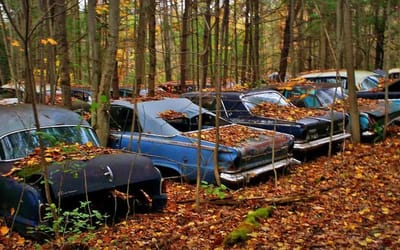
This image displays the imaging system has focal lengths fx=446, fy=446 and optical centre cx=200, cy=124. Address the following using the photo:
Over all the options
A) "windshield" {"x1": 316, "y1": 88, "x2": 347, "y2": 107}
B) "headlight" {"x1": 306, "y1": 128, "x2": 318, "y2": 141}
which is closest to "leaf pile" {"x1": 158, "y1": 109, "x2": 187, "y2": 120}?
"headlight" {"x1": 306, "y1": 128, "x2": 318, "y2": 141}

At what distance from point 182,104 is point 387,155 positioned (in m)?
4.34

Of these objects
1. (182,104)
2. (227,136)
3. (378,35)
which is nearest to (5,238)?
(227,136)

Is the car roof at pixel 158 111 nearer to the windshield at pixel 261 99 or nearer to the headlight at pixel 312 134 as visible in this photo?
the windshield at pixel 261 99

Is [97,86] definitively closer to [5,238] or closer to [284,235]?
[5,238]

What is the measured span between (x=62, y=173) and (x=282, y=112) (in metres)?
6.08

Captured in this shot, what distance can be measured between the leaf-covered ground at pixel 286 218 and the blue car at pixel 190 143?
31 centimetres

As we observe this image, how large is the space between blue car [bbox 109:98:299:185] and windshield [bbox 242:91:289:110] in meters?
1.39

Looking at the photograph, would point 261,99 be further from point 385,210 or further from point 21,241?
point 21,241

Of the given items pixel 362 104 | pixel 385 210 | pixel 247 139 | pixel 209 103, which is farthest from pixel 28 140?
pixel 362 104

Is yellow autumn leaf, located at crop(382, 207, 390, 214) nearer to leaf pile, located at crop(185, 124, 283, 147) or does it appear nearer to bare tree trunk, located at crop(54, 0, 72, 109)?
leaf pile, located at crop(185, 124, 283, 147)

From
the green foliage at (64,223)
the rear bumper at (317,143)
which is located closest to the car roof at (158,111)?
the rear bumper at (317,143)

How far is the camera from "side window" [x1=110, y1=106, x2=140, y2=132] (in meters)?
8.58

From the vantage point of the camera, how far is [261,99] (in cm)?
1045

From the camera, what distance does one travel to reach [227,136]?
7867mm
